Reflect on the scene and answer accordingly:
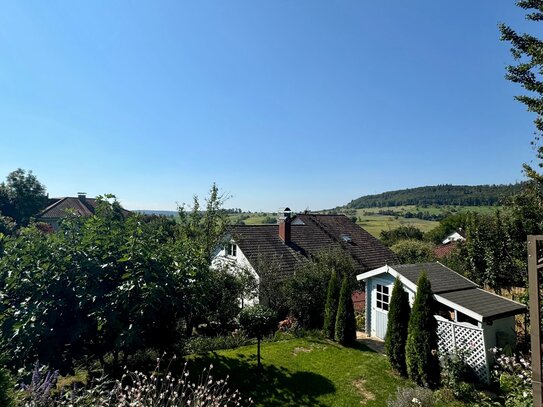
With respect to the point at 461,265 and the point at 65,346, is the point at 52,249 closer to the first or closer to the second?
the point at 65,346

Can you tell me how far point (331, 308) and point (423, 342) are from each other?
4.66m

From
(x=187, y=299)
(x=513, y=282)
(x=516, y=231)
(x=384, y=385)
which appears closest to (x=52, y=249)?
(x=187, y=299)

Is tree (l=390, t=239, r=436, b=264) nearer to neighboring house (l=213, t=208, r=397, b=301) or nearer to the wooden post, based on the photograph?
neighboring house (l=213, t=208, r=397, b=301)

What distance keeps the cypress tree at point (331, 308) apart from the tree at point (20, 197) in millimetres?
46047

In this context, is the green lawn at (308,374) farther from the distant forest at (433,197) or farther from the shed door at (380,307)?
the distant forest at (433,197)

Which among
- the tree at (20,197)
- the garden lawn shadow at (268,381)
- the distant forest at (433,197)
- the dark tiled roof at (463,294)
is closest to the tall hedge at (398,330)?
the dark tiled roof at (463,294)

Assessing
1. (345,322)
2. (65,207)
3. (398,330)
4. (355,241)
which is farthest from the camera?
(65,207)

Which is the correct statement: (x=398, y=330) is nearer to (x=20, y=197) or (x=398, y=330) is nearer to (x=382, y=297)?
(x=382, y=297)

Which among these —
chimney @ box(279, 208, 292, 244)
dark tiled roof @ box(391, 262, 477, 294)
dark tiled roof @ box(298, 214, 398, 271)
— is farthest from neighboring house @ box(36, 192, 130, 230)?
dark tiled roof @ box(391, 262, 477, 294)

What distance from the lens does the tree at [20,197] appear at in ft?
142

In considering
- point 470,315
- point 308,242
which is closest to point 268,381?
point 470,315

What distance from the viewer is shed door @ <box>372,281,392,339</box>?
1348 cm

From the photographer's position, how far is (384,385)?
9391 millimetres

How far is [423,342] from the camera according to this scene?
31.0ft
